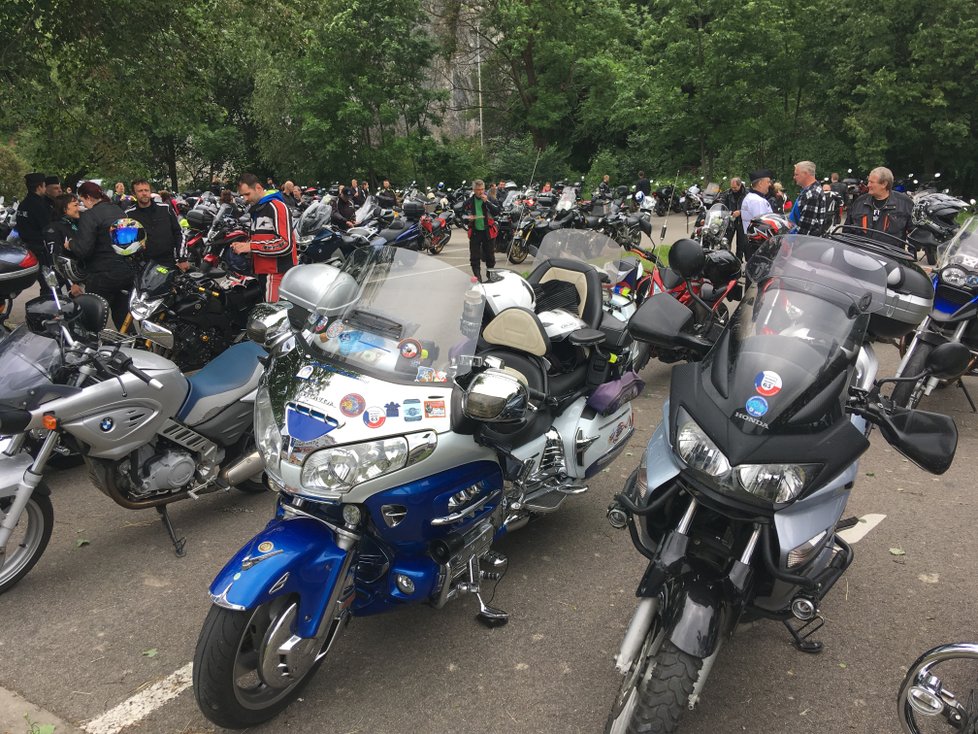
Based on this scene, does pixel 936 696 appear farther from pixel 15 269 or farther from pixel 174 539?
pixel 15 269

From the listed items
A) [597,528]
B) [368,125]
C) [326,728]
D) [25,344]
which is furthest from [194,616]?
[368,125]

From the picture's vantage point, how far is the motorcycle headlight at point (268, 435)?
2.64 meters

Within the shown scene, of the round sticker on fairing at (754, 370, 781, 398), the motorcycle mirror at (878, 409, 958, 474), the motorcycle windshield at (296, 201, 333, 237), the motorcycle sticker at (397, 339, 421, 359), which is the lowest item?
the motorcycle windshield at (296, 201, 333, 237)

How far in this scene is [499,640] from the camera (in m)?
3.18

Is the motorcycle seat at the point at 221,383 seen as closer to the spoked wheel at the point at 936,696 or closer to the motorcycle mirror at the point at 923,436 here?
the motorcycle mirror at the point at 923,436

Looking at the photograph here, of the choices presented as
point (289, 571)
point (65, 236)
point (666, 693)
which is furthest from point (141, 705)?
point (65, 236)

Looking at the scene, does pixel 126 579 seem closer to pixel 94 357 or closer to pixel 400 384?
pixel 94 357

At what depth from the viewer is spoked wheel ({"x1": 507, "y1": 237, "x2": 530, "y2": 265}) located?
1470cm

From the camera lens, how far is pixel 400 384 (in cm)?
270

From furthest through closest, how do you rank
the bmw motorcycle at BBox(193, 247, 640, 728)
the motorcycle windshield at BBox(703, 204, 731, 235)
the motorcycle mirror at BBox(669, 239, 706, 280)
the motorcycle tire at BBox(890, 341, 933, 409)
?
1. the motorcycle windshield at BBox(703, 204, 731, 235)
2. the motorcycle tire at BBox(890, 341, 933, 409)
3. the motorcycle mirror at BBox(669, 239, 706, 280)
4. the bmw motorcycle at BBox(193, 247, 640, 728)

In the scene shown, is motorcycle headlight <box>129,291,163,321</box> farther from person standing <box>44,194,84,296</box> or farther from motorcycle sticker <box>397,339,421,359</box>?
motorcycle sticker <box>397,339,421,359</box>

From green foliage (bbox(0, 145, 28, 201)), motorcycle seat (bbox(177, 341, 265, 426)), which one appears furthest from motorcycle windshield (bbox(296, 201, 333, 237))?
green foliage (bbox(0, 145, 28, 201))

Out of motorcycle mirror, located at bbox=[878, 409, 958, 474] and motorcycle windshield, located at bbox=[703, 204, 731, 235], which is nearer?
motorcycle mirror, located at bbox=[878, 409, 958, 474]

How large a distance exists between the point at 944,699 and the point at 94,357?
12.2ft
